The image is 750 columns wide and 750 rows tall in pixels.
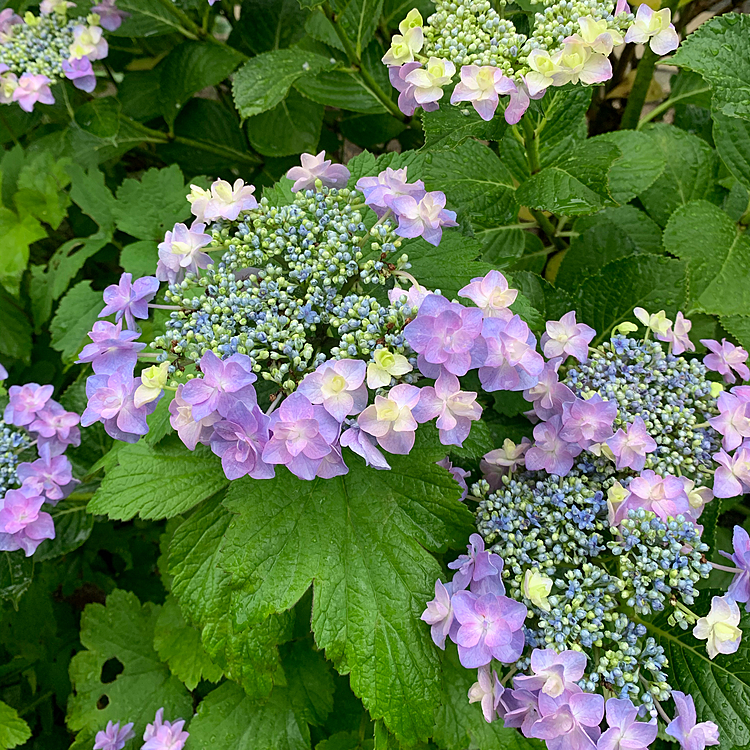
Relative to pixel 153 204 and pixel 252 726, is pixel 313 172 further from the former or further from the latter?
pixel 252 726

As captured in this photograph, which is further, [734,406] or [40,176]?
[40,176]

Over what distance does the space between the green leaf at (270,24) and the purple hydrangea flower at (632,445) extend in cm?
156

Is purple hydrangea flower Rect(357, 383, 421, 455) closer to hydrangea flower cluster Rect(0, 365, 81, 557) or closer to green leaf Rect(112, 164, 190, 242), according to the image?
hydrangea flower cluster Rect(0, 365, 81, 557)

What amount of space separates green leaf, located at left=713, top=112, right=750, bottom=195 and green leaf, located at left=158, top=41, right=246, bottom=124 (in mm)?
1305

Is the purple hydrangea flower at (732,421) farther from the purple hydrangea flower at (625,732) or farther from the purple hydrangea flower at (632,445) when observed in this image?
the purple hydrangea flower at (625,732)

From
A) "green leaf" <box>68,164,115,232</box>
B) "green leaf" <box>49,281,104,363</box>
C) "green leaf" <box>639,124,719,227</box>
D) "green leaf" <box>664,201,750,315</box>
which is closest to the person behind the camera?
"green leaf" <box>664,201,750,315</box>

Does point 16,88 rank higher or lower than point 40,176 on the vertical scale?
higher

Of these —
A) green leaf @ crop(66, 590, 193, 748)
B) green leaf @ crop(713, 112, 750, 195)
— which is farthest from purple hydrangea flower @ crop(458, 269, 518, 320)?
green leaf @ crop(66, 590, 193, 748)

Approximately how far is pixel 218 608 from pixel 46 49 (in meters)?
1.59

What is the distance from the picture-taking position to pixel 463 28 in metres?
0.96

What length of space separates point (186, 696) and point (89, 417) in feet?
3.24

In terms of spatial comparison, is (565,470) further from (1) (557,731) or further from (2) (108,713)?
(2) (108,713)

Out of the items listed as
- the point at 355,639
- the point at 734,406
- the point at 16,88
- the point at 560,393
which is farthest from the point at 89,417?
the point at 16,88

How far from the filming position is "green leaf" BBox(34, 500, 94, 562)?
1.47 meters
